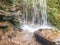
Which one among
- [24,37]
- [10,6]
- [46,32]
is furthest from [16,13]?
[46,32]

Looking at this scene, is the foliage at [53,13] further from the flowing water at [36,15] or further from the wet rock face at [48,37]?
the wet rock face at [48,37]

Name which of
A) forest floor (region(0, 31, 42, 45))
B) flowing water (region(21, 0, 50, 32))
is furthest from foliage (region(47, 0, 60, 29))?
forest floor (region(0, 31, 42, 45))

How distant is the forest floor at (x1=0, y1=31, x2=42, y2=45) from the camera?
7.07 meters

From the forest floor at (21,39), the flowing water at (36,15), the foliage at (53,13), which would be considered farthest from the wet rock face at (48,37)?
the foliage at (53,13)

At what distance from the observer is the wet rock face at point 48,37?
6.38 m

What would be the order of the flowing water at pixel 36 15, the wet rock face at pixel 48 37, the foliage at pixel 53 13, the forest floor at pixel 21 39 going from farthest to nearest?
the foliage at pixel 53 13 → the flowing water at pixel 36 15 → the forest floor at pixel 21 39 → the wet rock face at pixel 48 37

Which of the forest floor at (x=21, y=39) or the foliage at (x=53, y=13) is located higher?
the foliage at (x=53, y=13)

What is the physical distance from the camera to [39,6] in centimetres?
909

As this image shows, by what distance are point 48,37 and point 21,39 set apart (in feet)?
3.77

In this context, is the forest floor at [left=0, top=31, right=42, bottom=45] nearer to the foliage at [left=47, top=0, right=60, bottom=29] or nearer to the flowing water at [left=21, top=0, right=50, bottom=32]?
the flowing water at [left=21, top=0, right=50, bottom=32]

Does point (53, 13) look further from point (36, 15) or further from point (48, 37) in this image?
point (48, 37)

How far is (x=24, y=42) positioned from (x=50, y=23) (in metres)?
2.25

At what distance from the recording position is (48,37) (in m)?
6.71

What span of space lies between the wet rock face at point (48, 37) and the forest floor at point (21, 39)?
253 mm
